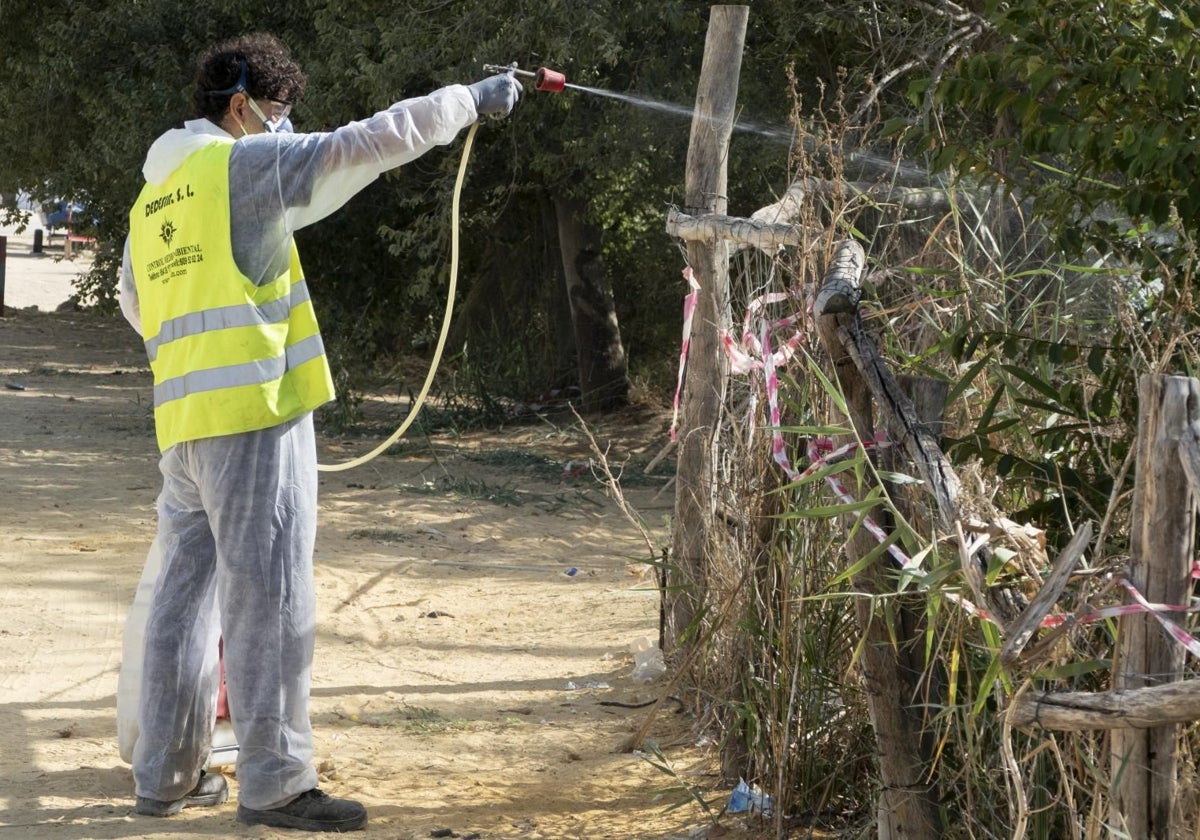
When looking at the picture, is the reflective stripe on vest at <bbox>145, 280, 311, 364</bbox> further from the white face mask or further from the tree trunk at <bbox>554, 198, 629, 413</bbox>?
the tree trunk at <bbox>554, 198, 629, 413</bbox>

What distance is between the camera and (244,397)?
12.2 feet

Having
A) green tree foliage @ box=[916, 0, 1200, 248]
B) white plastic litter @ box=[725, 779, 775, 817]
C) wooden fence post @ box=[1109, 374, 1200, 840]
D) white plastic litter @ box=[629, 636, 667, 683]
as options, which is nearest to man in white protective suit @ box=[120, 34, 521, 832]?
white plastic litter @ box=[725, 779, 775, 817]

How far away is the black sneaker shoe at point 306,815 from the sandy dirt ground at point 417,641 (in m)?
0.04

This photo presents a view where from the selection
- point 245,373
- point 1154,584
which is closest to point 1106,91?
point 1154,584

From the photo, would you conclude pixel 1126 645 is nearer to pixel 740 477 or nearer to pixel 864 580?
pixel 864 580

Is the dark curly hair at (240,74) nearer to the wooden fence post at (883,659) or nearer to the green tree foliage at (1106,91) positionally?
the wooden fence post at (883,659)

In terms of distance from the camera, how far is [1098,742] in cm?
265

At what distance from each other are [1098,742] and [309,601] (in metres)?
2.06

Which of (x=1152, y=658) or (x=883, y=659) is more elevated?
(x=1152, y=658)

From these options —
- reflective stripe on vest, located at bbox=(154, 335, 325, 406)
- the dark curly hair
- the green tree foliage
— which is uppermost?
the dark curly hair

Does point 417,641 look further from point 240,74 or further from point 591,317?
point 591,317

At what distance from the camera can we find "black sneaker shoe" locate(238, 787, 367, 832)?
12.6ft

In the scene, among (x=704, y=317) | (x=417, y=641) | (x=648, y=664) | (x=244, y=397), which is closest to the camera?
(x=244, y=397)

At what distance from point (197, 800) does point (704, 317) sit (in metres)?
2.31
